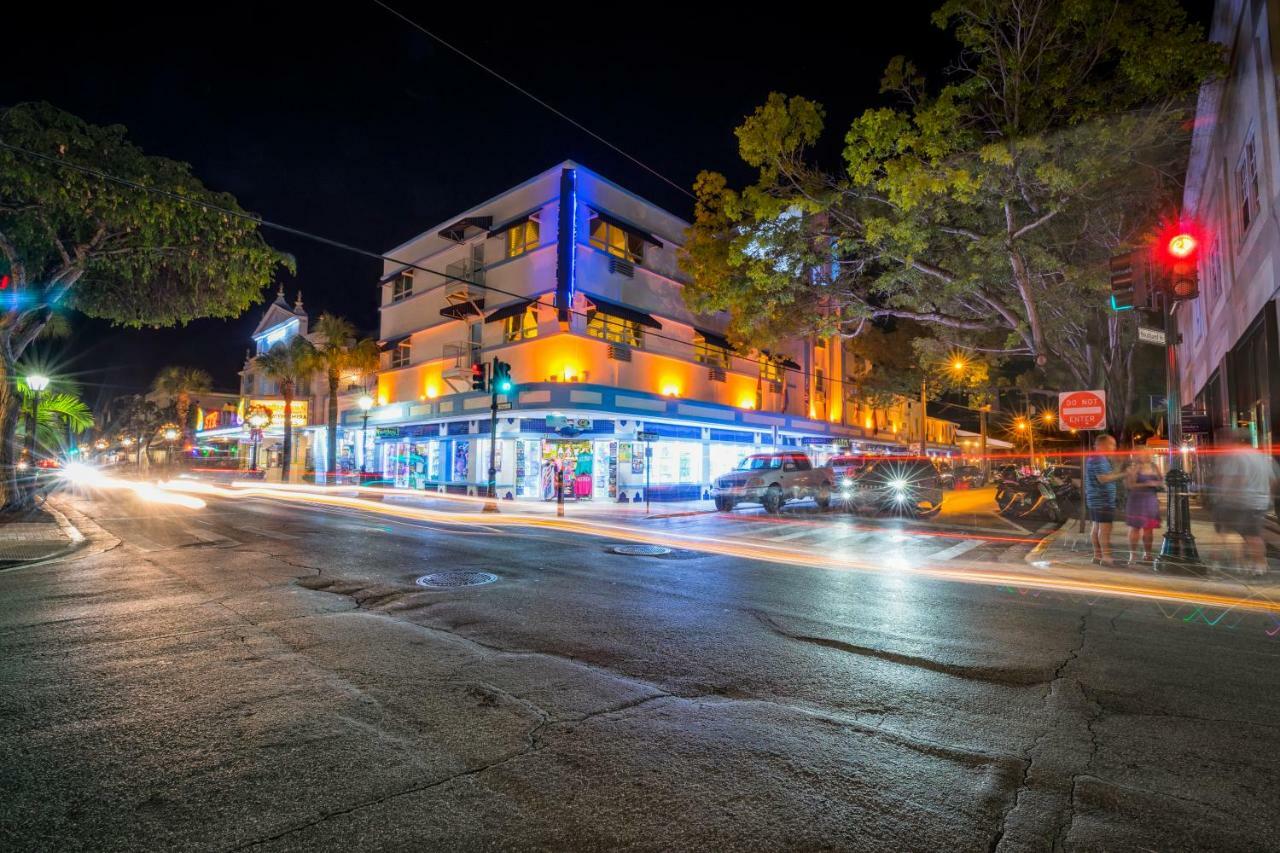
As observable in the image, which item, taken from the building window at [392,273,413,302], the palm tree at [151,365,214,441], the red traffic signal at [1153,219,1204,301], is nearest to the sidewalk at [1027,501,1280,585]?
the red traffic signal at [1153,219,1204,301]

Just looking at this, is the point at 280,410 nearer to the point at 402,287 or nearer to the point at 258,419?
the point at 258,419

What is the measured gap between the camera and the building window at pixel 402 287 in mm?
36750

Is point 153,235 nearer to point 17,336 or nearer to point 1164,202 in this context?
Answer: point 17,336

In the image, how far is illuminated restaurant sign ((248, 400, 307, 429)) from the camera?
4900 cm

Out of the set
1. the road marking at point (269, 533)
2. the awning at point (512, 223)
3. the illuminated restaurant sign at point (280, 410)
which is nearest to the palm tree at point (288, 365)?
the illuminated restaurant sign at point (280, 410)

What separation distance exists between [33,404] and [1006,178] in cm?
3204

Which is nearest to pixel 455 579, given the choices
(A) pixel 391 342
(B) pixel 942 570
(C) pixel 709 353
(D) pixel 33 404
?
(B) pixel 942 570

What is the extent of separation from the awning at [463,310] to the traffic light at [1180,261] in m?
25.7

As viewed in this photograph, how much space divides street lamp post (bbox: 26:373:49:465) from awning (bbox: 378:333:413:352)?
49.2 ft

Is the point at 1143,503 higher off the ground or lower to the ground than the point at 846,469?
lower

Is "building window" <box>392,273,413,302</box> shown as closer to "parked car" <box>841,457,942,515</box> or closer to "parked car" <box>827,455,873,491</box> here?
"parked car" <box>827,455,873,491</box>

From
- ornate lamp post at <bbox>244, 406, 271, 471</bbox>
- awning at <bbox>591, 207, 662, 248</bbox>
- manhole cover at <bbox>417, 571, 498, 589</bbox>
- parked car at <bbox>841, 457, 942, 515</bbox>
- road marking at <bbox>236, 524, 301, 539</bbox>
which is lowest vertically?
road marking at <bbox>236, 524, 301, 539</bbox>

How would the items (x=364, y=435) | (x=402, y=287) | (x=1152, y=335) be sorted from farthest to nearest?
1. (x=364, y=435)
2. (x=402, y=287)
3. (x=1152, y=335)

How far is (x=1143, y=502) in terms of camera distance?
10.9 m
